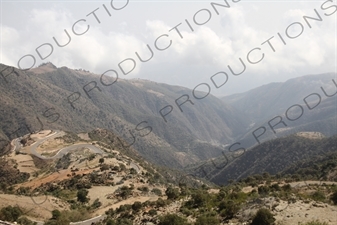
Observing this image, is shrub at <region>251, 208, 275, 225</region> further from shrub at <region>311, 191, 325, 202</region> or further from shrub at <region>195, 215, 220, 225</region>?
shrub at <region>311, 191, 325, 202</region>

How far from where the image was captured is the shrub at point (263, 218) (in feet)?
68.9

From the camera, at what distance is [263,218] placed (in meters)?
21.0

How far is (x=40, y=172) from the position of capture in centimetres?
7088

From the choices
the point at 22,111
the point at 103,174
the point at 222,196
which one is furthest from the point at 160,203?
the point at 22,111

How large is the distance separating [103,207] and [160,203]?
1445 centimetres

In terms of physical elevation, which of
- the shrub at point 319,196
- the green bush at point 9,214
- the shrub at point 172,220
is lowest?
the shrub at point 319,196

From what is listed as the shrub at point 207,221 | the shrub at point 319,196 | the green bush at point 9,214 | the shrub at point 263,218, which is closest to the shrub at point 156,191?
Answer: the green bush at point 9,214

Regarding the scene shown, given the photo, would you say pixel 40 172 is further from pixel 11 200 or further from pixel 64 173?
pixel 11 200

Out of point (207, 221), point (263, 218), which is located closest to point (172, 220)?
point (207, 221)

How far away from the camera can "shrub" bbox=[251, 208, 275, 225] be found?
2100cm

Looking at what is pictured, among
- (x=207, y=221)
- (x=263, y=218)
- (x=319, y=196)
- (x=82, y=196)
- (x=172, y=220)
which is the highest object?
(x=82, y=196)

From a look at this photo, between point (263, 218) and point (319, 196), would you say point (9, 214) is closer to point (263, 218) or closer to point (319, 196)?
point (263, 218)

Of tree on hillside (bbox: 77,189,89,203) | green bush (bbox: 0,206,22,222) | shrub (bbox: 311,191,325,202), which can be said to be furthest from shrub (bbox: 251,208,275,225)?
tree on hillside (bbox: 77,189,89,203)

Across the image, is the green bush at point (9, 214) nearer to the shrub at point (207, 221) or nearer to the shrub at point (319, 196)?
the shrub at point (207, 221)
